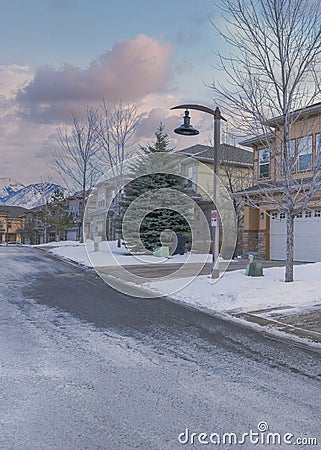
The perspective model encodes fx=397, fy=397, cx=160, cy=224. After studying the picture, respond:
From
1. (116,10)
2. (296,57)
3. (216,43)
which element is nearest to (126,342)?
(296,57)

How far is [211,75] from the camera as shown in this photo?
11.9 m

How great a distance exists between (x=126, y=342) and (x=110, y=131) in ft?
73.3

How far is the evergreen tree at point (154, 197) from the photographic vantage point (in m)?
22.8

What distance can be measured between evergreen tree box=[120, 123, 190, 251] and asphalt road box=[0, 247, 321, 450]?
49.0ft

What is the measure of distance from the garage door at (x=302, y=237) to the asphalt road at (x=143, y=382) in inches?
464

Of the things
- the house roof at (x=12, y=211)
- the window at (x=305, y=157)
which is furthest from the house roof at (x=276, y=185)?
the house roof at (x=12, y=211)

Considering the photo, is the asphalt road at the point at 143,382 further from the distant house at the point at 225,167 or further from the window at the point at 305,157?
the distant house at the point at 225,167

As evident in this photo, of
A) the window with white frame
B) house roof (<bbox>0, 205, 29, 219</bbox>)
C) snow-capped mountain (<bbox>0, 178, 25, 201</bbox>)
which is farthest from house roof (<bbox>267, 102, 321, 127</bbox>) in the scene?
snow-capped mountain (<bbox>0, 178, 25, 201</bbox>)

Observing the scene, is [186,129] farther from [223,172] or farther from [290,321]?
[223,172]

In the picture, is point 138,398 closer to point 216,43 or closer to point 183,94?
point 216,43

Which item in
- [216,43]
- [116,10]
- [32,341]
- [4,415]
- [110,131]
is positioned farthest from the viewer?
[110,131]

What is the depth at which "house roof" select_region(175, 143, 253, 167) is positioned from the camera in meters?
25.8

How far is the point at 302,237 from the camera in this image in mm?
18516

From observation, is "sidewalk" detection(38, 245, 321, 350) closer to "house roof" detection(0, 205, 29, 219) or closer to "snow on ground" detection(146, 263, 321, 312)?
"snow on ground" detection(146, 263, 321, 312)
